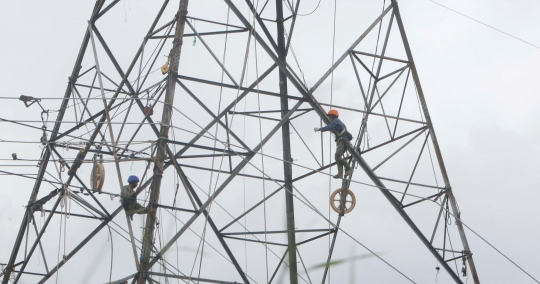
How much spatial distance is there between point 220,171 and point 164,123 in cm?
146

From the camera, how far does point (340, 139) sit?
18703 millimetres

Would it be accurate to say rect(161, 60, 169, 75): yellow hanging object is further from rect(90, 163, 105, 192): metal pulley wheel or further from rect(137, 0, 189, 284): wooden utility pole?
rect(90, 163, 105, 192): metal pulley wheel

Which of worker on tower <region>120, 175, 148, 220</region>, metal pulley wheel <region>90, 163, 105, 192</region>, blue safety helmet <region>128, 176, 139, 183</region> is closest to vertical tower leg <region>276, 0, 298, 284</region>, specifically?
blue safety helmet <region>128, 176, 139, 183</region>

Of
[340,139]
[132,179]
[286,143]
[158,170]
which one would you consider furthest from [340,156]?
[132,179]

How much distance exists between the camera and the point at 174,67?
17422 millimetres

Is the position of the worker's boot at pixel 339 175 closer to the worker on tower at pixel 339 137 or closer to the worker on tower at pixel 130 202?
the worker on tower at pixel 339 137

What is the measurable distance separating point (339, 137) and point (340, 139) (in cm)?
6

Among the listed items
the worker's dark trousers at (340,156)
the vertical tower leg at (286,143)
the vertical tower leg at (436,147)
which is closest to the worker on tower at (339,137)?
the worker's dark trousers at (340,156)

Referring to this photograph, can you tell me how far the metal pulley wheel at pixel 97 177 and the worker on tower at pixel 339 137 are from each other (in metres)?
4.64

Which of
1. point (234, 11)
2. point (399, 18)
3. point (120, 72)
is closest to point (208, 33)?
point (234, 11)

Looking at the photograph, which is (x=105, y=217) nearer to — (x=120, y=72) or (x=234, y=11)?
(x=120, y=72)

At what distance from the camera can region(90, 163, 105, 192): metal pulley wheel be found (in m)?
17.3

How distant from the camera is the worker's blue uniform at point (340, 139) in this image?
61.0 ft

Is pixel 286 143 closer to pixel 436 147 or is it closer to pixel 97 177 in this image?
pixel 436 147
